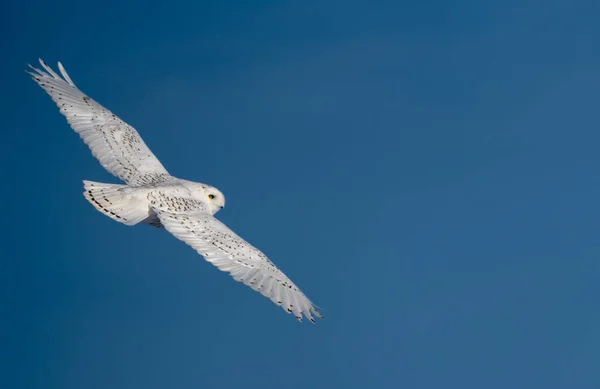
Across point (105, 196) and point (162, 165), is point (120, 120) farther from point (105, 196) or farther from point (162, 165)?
point (105, 196)

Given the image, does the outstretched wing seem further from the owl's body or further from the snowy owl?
the owl's body

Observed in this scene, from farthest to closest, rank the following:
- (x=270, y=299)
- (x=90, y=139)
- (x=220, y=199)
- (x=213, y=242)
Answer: (x=90, y=139) → (x=220, y=199) → (x=213, y=242) → (x=270, y=299)

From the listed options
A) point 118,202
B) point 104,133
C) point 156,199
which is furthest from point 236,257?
point 104,133

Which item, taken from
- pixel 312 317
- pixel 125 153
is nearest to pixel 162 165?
pixel 125 153

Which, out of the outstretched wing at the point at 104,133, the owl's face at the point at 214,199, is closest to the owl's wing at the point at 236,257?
the owl's face at the point at 214,199

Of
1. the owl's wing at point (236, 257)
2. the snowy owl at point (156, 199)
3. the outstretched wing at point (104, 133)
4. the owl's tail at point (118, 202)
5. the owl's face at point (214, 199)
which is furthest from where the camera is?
the outstretched wing at point (104, 133)

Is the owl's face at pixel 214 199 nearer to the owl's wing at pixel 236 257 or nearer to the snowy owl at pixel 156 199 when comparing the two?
the snowy owl at pixel 156 199

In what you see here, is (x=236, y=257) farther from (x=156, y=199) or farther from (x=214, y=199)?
(x=214, y=199)

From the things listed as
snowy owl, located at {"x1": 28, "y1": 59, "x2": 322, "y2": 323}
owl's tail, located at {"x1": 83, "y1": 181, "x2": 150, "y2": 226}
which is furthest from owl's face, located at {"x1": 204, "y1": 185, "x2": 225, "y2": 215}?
owl's tail, located at {"x1": 83, "y1": 181, "x2": 150, "y2": 226}
